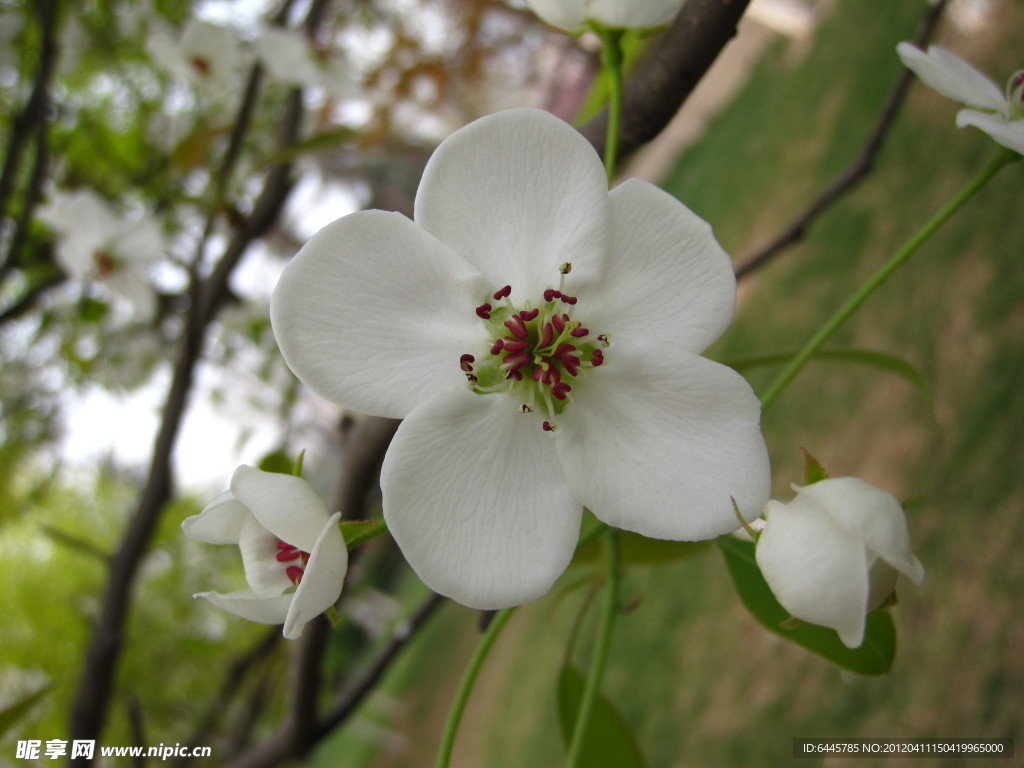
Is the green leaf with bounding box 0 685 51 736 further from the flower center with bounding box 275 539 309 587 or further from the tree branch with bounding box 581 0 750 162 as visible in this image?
the tree branch with bounding box 581 0 750 162

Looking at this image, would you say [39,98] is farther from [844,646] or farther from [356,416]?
[844,646]

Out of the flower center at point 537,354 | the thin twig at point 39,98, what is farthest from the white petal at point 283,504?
the thin twig at point 39,98

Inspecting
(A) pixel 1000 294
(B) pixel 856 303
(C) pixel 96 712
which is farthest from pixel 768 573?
(A) pixel 1000 294

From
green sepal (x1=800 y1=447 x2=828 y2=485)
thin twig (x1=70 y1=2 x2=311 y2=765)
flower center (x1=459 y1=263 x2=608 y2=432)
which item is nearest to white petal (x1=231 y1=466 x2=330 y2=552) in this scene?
flower center (x1=459 y1=263 x2=608 y2=432)

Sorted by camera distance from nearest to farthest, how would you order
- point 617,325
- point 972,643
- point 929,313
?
point 617,325 → point 972,643 → point 929,313

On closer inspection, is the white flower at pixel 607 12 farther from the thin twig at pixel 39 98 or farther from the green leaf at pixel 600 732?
the thin twig at pixel 39 98

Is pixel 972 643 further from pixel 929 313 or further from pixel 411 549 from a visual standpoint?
pixel 411 549

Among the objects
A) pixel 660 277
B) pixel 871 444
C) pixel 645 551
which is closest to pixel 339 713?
pixel 645 551
